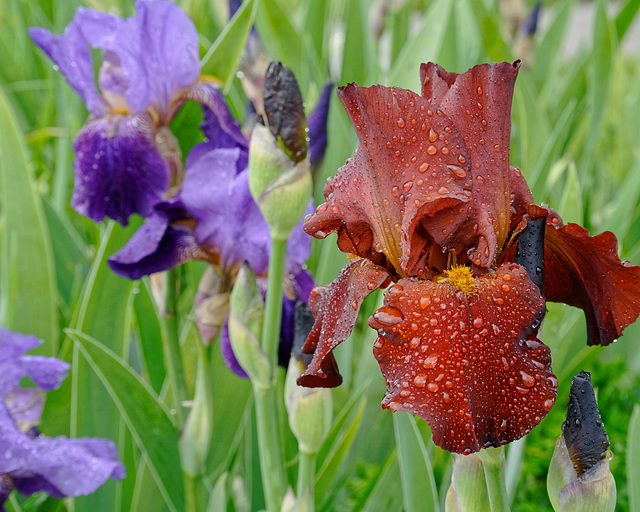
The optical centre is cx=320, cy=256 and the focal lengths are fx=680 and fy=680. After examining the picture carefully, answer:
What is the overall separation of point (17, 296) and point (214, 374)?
260 mm

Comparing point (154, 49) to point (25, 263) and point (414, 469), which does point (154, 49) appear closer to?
point (25, 263)

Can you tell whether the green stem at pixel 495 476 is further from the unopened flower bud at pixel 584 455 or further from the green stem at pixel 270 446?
the green stem at pixel 270 446

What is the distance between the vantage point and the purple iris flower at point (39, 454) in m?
0.57

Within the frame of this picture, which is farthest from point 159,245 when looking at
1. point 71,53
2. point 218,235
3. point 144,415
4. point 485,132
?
point 485,132

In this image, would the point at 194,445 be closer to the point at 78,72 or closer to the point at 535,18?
the point at 78,72

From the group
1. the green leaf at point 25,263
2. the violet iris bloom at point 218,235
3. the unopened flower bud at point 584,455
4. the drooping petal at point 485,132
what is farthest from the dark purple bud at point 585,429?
the green leaf at point 25,263

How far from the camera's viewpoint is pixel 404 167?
15.6 inches

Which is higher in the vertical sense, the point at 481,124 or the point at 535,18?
the point at 535,18

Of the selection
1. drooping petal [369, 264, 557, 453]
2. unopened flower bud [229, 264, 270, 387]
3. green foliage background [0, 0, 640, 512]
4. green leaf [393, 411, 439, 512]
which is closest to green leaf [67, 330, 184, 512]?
green foliage background [0, 0, 640, 512]

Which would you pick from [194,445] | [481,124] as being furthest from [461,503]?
[194,445]

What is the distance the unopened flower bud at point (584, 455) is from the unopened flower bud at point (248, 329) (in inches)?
10.4

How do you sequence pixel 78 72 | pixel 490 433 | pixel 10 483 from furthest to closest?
pixel 78 72 → pixel 10 483 → pixel 490 433

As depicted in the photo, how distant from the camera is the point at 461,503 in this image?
43 cm

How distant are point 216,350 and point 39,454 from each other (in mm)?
274
